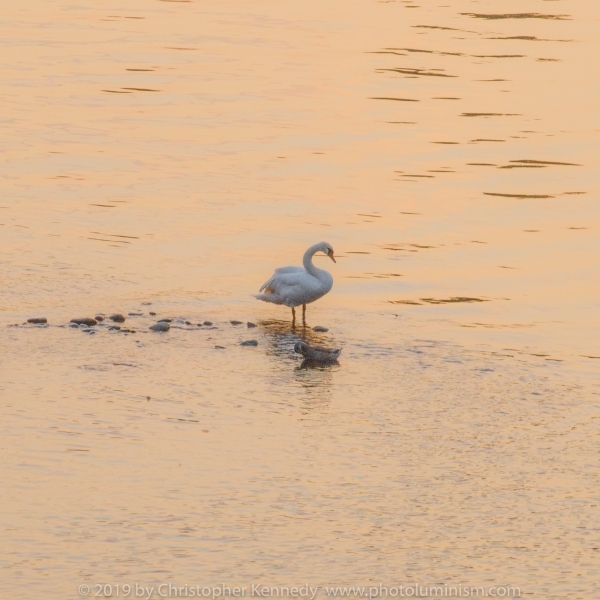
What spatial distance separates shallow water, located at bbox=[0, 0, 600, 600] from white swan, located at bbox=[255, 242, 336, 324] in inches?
11.2

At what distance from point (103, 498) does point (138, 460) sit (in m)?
0.88

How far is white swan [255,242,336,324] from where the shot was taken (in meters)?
16.7

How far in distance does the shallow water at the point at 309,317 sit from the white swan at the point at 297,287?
28 cm

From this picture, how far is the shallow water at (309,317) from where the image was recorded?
10609 mm

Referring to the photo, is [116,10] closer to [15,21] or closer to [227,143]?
[15,21]

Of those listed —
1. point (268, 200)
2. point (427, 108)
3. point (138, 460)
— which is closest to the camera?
point (138, 460)

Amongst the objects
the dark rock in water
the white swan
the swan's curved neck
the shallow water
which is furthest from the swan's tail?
the dark rock in water

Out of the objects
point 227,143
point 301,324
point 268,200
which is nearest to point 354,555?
point 301,324

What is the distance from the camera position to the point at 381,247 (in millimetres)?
19578

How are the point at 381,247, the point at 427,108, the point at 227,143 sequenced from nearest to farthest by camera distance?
the point at 381,247 < the point at 227,143 < the point at 427,108

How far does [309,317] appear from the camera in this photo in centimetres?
1719

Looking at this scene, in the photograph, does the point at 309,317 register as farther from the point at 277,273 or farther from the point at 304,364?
the point at 304,364

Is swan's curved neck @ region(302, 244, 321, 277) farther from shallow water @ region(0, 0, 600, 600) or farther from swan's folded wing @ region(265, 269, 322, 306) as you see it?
shallow water @ region(0, 0, 600, 600)

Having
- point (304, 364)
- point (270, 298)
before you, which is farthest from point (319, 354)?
point (270, 298)
